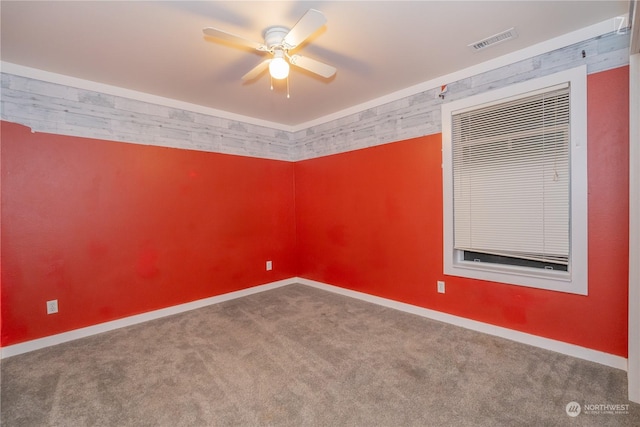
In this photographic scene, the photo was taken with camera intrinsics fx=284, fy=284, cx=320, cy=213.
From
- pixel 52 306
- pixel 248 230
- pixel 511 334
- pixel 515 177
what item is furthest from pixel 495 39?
pixel 52 306

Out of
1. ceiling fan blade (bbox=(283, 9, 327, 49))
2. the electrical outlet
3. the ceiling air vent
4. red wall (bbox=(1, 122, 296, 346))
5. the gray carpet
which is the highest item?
the ceiling air vent

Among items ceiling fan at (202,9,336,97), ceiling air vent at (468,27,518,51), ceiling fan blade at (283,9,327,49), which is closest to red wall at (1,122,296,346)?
ceiling fan at (202,9,336,97)

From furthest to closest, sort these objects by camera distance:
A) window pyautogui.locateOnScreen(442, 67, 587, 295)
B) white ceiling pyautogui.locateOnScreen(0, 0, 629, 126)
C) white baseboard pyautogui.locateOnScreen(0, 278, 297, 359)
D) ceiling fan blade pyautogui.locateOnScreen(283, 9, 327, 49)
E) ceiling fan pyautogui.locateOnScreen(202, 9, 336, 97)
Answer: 1. white baseboard pyautogui.locateOnScreen(0, 278, 297, 359)
2. window pyautogui.locateOnScreen(442, 67, 587, 295)
3. white ceiling pyautogui.locateOnScreen(0, 0, 629, 126)
4. ceiling fan pyautogui.locateOnScreen(202, 9, 336, 97)
5. ceiling fan blade pyautogui.locateOnScreen(283, 9, 327, 49)

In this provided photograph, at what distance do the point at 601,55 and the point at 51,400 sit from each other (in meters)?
4.74

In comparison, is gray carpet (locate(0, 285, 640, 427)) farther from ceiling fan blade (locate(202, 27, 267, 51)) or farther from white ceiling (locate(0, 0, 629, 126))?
white ceiling (locate(0, 0, 629, 126))

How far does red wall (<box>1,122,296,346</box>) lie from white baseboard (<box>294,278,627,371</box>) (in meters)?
2.00

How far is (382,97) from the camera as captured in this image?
11.7 feet

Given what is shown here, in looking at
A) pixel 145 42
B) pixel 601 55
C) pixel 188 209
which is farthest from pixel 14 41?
pixel 601 55

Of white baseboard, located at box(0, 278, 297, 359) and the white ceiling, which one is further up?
the white ceiling

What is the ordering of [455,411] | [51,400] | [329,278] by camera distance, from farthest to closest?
[329,278], [51,400], [455,411]

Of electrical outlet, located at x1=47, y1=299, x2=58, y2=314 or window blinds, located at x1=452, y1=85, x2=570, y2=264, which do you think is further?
electrical outlet, located at x1=47, y1=299, x2=58, y2=314

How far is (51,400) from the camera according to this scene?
1938 millimetres

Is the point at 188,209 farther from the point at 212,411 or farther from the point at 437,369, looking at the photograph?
the point at 437,369

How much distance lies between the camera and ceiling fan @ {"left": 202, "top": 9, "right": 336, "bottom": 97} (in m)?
1.71
